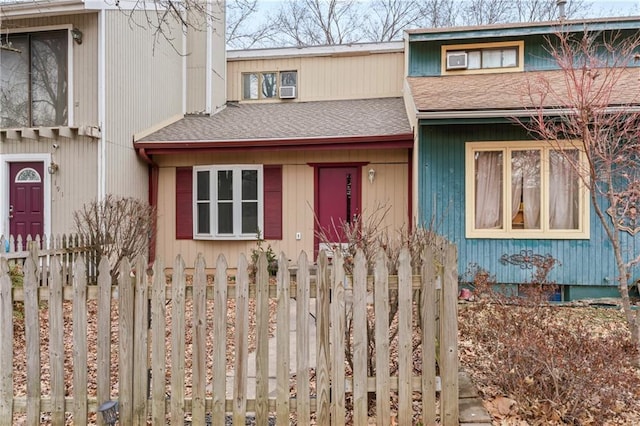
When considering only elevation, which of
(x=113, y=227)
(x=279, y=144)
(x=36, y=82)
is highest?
(x=36, y=82)

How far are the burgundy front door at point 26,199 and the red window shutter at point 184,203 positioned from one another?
2.56 metres

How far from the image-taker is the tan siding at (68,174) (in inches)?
343

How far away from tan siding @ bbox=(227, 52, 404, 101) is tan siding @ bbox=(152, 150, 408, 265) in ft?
11.5

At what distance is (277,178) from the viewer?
9766 millimetres

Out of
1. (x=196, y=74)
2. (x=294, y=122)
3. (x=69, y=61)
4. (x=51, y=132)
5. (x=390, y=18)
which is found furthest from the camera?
(x=390, y=18)

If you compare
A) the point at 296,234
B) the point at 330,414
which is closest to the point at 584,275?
the point at 296,234

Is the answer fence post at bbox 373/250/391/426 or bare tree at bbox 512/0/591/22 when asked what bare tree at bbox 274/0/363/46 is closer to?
bare tree at bbox 512/0/591/22

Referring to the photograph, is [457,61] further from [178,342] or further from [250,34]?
[250,34]

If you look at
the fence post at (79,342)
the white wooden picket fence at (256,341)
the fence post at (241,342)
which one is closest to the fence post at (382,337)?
the white wooden picket fence at (256,341)

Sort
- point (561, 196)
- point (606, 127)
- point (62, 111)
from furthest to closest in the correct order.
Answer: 1. point (62, 111)
2. point (561, 196)
3. point (606, 127)

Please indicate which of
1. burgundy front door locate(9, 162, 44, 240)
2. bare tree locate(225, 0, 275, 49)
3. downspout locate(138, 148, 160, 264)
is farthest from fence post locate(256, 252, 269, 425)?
bare tree locate(225, 0, 275, 49)

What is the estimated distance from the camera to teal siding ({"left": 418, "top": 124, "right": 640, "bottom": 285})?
7215 millimetres

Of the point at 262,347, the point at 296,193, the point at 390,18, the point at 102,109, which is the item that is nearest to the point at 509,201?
the point at 296,193

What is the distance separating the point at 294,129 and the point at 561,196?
528cm
